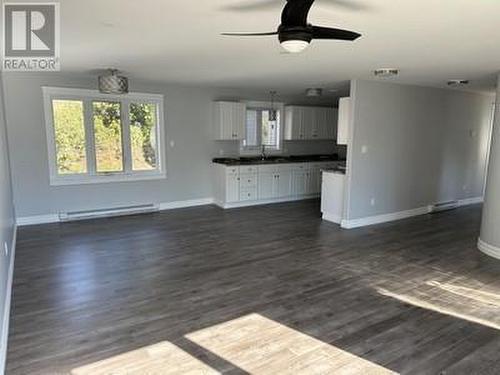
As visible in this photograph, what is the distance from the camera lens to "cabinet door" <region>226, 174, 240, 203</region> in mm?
6827

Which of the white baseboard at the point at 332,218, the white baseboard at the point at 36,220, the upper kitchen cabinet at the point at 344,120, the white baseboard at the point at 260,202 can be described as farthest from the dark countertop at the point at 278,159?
the white baseboard at the point at 36,220

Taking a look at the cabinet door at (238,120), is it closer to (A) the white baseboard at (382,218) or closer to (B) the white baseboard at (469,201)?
(A) the white baseboard at (382,218)

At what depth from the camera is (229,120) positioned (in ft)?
23.1

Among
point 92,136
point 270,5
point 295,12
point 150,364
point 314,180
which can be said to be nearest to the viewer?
point 295,12

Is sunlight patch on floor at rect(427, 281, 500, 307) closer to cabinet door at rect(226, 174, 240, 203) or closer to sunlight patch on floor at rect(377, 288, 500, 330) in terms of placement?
sunlight patch on floor at rect(377, 288, 500, 330)

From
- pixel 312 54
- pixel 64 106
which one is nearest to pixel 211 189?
pixel 64 106

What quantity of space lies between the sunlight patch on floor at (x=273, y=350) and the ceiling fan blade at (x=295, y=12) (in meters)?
2.09

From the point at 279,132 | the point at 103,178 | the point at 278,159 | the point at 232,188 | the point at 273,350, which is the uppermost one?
the point at 279,132

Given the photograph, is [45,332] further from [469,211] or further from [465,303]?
[469,211]

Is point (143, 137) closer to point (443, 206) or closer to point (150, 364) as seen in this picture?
point (150, 364)

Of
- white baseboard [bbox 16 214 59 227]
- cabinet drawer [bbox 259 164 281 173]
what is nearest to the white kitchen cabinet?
cabinet drawer [bbox 259 164 281 173]

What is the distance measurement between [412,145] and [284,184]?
2.58 meters

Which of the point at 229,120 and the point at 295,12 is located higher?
the point at 295,12

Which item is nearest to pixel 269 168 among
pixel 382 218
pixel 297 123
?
pixel 297 123
